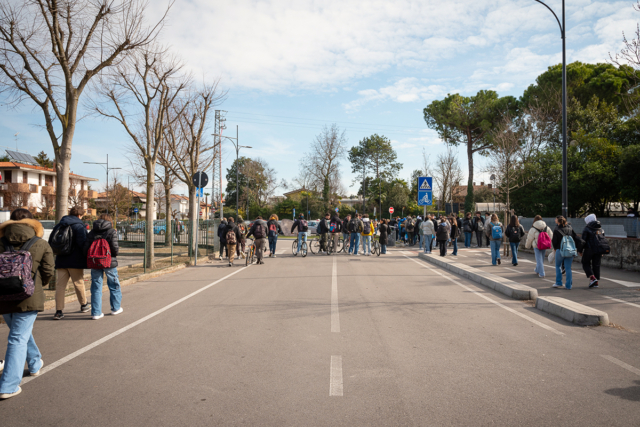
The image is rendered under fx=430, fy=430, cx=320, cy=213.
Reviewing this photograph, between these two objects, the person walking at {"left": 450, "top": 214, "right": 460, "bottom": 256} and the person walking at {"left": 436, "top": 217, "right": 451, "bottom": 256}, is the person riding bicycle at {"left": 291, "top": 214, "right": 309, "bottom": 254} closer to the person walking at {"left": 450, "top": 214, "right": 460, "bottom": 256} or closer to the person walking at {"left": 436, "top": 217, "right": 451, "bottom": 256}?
the person walking at {"left": 436, "top": 217, "right": 451, "bottom": 256}

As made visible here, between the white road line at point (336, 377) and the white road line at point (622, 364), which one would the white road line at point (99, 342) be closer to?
the white road line at point (336, 377)

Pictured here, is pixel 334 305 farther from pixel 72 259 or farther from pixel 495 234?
pixel 495 234

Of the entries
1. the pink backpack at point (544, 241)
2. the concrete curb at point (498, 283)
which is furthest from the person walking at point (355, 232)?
the pink backpack at point (544, 241)

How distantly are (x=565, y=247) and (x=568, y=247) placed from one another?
0.06 m

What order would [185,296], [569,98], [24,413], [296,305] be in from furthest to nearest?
[569,98]
[185,296]
[296,305]
[24,413]

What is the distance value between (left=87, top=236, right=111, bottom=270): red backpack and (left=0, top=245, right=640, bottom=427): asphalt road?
2.96 feet

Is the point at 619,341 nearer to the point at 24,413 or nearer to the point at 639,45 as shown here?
the point at 24,413

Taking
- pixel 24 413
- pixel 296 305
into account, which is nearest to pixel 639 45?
pixel 296 305

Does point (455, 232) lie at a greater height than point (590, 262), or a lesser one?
greater

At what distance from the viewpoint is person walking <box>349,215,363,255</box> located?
20250 millimetres

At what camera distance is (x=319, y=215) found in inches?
2179

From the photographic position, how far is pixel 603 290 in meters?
10.0

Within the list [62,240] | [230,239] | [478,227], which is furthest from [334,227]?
[62,240]

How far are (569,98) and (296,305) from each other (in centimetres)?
3111
